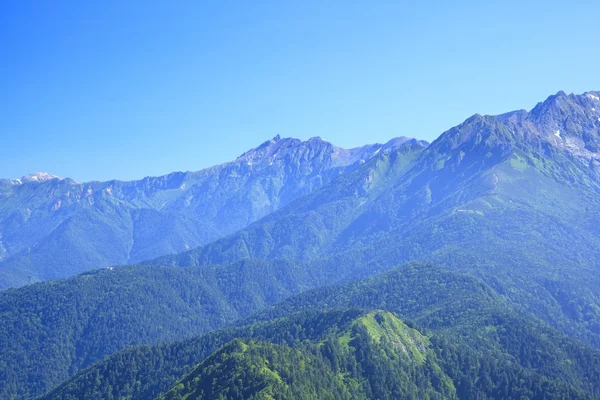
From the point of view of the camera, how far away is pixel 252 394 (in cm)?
19925

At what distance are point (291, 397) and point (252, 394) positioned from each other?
42.6 ft

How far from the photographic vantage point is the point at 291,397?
656 feet
